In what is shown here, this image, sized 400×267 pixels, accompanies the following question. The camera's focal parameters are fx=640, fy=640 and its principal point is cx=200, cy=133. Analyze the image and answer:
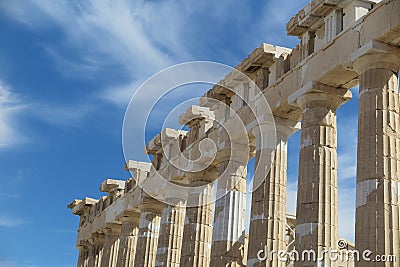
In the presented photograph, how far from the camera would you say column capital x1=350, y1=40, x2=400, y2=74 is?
18703 mm

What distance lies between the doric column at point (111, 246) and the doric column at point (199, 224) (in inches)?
508

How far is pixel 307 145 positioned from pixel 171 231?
12.8 m

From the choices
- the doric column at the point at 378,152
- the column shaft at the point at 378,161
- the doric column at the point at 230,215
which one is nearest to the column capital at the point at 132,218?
the doric column at the point at 230,215

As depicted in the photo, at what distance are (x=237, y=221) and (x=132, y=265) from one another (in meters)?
14.1

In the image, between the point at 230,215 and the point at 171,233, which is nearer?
the point at 230,215

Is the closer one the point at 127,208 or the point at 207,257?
the point at 207,257

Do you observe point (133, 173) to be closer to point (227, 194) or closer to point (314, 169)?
point (227, 194)

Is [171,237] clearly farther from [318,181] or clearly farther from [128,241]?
[318,181]

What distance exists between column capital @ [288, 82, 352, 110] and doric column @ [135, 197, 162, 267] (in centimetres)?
1512

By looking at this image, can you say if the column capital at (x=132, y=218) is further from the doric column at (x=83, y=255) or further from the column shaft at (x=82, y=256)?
the column shaft at (x=82, y=256)

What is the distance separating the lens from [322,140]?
21172 mm

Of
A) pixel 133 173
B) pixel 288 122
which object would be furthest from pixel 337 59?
pixel 133 173

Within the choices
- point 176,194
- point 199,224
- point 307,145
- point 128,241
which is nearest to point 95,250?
point 128,241

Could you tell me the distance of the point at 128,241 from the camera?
3775 centimetres
